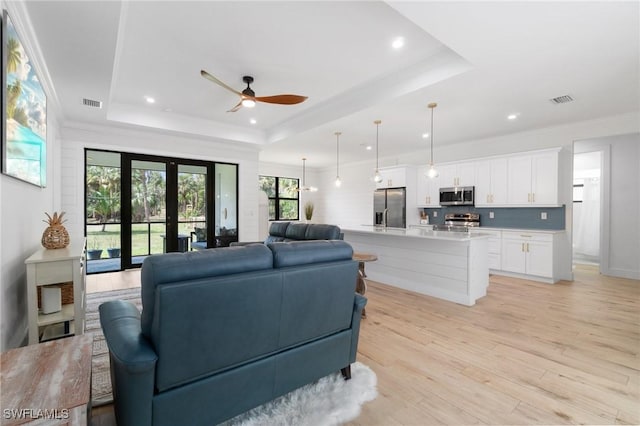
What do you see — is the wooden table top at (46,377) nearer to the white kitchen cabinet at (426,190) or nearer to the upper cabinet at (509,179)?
the upper cabinet at (509,179)

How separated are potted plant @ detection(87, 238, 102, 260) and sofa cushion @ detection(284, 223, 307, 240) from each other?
372cm

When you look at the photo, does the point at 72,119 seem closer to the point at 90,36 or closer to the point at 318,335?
the point at 90,36

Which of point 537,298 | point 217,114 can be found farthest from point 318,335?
point 217,114

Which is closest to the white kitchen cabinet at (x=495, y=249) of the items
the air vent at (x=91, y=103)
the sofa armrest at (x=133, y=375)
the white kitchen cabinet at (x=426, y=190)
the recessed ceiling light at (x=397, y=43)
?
the white kitchen cabinet at (x=426, y=190)

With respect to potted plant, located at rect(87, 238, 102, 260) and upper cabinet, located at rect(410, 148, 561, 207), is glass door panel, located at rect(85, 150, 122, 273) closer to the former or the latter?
potted plant, located at rect(87, 238, 102, 260)

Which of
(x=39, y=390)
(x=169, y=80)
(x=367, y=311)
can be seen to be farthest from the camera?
(x=169, y=80)

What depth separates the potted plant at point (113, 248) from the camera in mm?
5535

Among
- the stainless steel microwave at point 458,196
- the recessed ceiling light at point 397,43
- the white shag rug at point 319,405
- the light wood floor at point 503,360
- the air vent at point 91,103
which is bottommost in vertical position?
the light wood floor at point 503,360

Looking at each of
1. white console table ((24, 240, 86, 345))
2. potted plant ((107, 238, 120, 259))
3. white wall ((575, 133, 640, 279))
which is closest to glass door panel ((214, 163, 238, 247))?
potted plant ((107, 238, 120, 259))

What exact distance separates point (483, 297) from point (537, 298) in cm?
75

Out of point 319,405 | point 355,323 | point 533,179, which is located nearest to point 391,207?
point 533,179

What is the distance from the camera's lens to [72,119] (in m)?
4.87

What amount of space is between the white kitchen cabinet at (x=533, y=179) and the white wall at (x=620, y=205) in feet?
2.93

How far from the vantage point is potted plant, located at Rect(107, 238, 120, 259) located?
5535 millimetres
